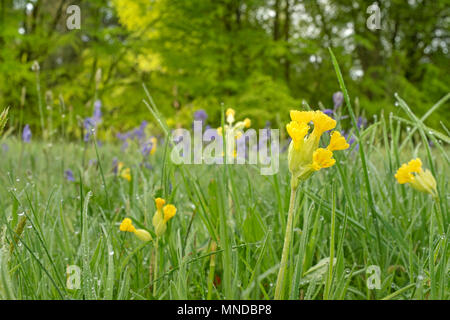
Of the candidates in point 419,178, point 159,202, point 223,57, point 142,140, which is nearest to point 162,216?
point 159,202

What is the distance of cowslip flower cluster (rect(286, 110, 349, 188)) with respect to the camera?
1.14ft

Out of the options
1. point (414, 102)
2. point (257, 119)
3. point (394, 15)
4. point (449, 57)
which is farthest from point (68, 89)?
point (449, 57)

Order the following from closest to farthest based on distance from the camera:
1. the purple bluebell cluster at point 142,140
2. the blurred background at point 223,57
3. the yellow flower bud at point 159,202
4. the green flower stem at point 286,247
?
the green flower stem at point 286,247, the yellow flower bud at point 159,202, the purple bluebell cluster at point 142,140, the blurred background at point 223,57

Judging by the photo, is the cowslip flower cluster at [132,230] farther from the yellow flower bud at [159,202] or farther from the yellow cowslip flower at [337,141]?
the yellow cowslip flower at [337,141]

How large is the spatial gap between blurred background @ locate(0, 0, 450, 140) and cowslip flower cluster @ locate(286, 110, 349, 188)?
12.4 feet

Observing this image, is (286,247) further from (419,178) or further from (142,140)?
(142,140)

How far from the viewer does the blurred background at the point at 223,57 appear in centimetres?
473

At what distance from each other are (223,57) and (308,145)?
4647 millimetres

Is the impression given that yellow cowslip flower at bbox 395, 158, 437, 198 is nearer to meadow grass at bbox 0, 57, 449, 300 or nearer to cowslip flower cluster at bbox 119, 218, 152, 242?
meadow grass at bbox 0, 57, 449, 300

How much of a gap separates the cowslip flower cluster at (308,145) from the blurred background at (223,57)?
3781 millimetres

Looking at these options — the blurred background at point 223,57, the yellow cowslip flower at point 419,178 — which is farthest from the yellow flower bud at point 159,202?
the blurred background at point 223,57
